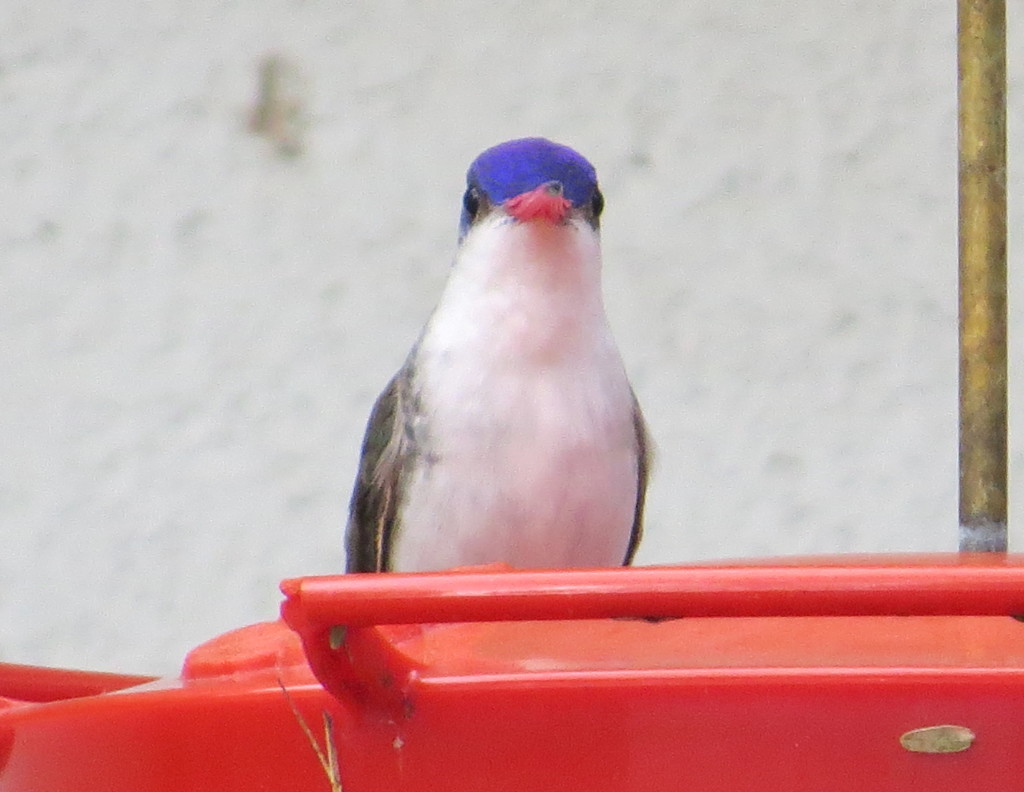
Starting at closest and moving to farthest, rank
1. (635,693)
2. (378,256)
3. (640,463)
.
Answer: (635,693), (640,463), (378,256)

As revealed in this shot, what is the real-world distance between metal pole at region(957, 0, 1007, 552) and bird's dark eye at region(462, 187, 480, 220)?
1.73 feet

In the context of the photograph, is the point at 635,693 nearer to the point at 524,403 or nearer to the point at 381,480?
the point at 524,403

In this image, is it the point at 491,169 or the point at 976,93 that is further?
the point at 491,169

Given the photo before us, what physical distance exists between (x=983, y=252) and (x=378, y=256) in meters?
1.05

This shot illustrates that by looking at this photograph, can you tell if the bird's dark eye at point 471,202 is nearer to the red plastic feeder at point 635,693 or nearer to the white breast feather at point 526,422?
the white breast feather at point 526,422

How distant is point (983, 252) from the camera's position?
64cm

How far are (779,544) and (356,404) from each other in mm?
403

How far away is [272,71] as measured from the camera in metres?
1.64

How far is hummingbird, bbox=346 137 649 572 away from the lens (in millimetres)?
1077

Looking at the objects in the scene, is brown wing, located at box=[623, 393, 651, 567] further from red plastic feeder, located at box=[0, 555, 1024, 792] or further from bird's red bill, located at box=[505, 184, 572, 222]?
red plastic feeder, located at box=[0, 555, 1024, 792]

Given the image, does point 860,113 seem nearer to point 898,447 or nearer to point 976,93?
point 898,447

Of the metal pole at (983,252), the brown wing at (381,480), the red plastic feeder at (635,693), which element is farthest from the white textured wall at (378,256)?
the red plastic feeder at (635,693)

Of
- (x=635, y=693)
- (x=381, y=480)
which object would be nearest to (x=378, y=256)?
(x=381, y=480)

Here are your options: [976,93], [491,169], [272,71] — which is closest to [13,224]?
[272,71]
